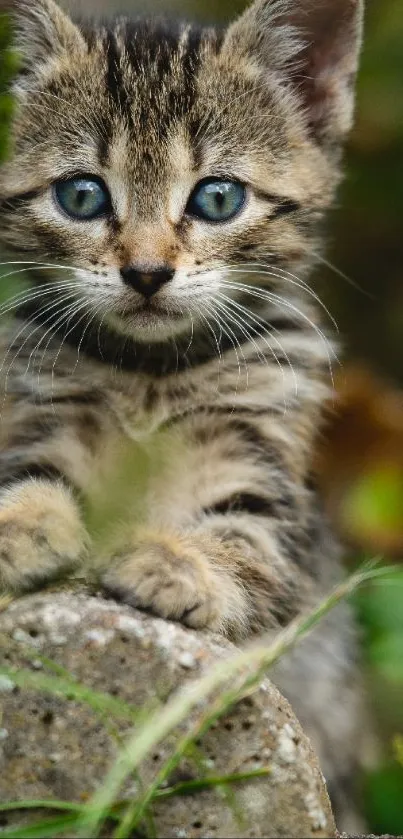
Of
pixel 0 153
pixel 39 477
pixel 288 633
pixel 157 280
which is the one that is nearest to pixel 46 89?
pixel 0 153

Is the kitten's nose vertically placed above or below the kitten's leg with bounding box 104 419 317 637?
above

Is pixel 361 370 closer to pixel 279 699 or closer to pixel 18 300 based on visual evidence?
pixel 18 300

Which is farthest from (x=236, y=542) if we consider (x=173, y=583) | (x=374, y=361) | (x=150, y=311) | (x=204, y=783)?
(x=374, y=361)

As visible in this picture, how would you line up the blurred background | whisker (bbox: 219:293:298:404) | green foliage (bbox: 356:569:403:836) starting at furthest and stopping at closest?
the blurred background < green foliage (bbox: 356:569:403:836) < whisker (bbox: 219:293:298:404)

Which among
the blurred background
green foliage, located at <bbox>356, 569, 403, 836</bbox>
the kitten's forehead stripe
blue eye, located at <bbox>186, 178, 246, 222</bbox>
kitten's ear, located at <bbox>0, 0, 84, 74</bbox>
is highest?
kitten's ear, located at <bbox>0, 0, 84, 74</bbox>

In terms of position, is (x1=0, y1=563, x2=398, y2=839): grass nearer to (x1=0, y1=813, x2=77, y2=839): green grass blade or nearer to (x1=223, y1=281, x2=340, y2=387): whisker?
(x1=0, y1=813, x2=77, y2=839): green grass blade

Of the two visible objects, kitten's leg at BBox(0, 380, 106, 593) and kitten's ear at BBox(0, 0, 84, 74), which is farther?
kitten's ear at BBox(0, 0, 84, 74)

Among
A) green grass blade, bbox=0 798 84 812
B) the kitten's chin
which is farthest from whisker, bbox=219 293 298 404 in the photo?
green grass blade, bbox=0 798 84 812
